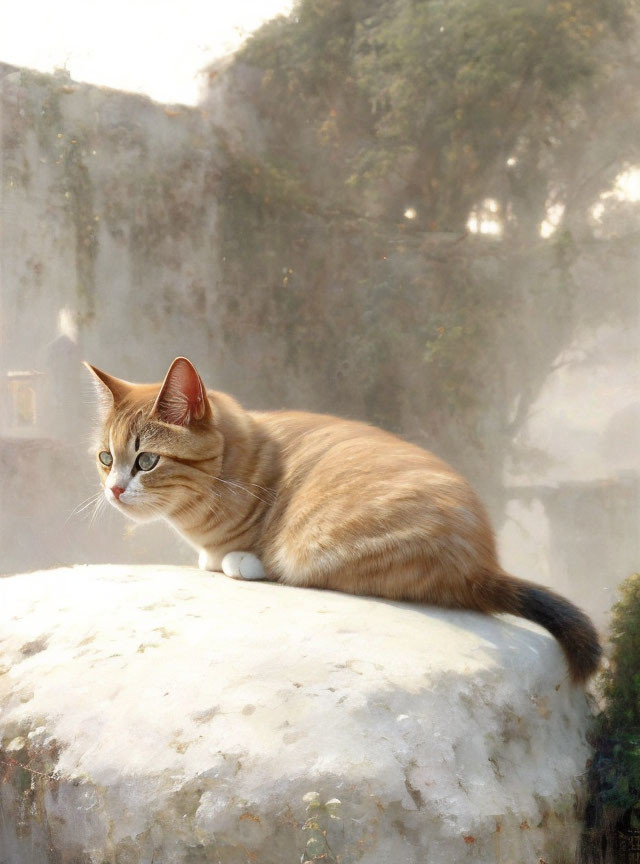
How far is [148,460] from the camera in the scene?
2.38 meters

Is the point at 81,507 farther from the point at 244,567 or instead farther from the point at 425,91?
the point at 425,91

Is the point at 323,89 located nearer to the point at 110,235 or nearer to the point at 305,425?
the point at 110,235

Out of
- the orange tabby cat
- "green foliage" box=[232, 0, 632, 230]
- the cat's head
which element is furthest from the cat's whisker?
A: "green foliage" box=[232, 0, 632, 230]

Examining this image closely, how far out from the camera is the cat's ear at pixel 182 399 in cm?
233

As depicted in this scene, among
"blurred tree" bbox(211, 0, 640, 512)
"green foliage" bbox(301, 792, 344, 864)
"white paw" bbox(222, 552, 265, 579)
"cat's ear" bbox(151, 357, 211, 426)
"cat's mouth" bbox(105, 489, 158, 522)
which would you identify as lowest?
"green foliage" bbox(301, 792, 344, 864)

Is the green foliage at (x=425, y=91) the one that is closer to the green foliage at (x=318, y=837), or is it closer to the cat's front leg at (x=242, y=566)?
the cat's front leg at (x=242, y=566)

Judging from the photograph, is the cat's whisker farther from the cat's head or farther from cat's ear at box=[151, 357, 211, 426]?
cat's ear at box=[151, 357, 211, 426]

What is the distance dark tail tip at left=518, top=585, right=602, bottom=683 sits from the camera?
6.77ft

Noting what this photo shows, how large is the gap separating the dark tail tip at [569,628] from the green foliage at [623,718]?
0.22 meters

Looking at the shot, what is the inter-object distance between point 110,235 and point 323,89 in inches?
49.9

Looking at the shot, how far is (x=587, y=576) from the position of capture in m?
3.43

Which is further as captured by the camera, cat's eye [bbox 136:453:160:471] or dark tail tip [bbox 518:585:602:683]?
cat's eye [bbox 136:453:160:471]

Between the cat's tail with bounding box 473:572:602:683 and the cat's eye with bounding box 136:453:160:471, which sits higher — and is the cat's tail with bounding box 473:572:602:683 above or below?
below

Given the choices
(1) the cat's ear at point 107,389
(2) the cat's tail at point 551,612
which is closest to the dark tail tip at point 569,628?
(2) the cat's tail at point 551,612
